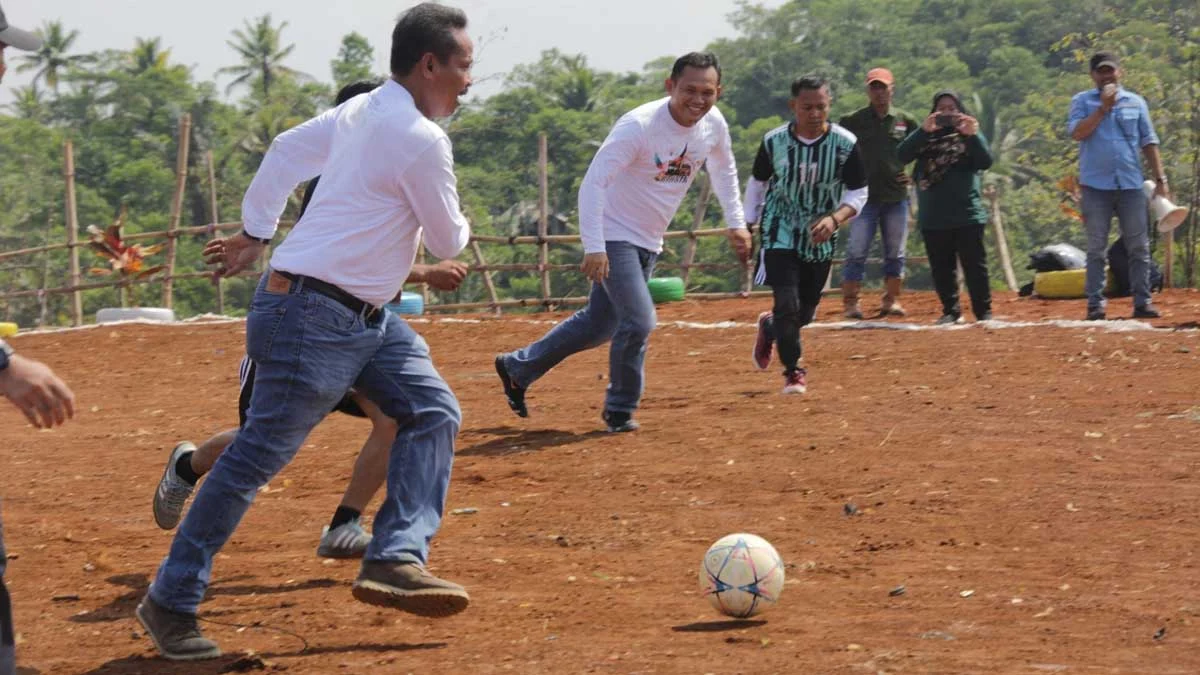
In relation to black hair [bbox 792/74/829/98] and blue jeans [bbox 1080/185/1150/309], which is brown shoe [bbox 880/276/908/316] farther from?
black hair [bbox 792/74/829/98]

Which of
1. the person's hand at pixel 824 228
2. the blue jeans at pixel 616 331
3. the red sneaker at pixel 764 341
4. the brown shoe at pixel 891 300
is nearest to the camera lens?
the blue jeans at pixel 616 331

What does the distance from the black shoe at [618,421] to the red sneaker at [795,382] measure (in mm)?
1494

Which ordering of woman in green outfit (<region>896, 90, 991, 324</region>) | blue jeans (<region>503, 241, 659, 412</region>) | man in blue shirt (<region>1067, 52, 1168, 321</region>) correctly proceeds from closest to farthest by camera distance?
blue jeans (<region>503, 241, 659, 412</region>)
man in blue shirt (<region>1067, 52, 1168, 321</region>)
woman in green outfit (<region>896, 90, 991, 324</region>)

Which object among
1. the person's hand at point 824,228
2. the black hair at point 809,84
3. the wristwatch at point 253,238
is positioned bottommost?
the person's hand at point 824,228

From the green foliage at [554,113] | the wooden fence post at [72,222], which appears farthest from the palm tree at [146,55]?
the wooden fence post at [72,222]

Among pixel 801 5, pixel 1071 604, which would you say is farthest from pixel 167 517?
pixel 801 5

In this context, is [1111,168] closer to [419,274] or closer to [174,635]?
[419,274]

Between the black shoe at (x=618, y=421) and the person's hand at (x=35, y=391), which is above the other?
the person's hand at (x=35, y=391)

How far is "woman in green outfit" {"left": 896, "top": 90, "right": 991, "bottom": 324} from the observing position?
13.6 meters

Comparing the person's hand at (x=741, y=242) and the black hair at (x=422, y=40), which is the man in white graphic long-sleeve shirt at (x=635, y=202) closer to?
the person's hand at (x=741, y=242)

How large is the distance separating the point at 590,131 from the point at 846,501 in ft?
201

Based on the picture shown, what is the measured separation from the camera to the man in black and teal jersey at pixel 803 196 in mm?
9914

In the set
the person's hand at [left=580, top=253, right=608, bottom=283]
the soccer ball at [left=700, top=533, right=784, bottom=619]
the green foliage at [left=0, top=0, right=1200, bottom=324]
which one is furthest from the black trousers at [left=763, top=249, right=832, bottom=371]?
the green foliage at [left=0, top=0, right=1200, bottom=324]

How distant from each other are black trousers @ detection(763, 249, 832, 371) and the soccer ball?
472cm
